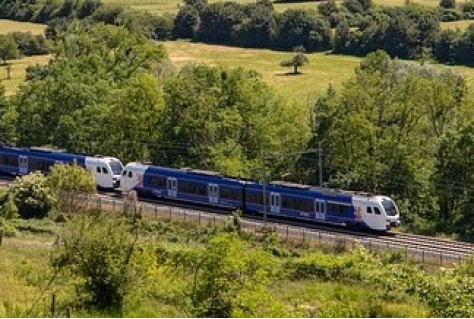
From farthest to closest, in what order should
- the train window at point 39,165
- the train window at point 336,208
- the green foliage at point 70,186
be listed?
the train window at point 39,165, the green foliage at point 70,186, the train window at point 336,208

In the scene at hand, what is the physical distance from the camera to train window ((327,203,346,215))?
49312 mm

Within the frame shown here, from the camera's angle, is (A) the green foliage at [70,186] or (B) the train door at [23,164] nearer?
(A) the green foliage at [70,186]

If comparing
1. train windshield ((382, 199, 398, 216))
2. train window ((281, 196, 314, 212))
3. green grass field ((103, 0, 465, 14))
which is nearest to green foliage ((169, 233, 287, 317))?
train windshield ((382, 199, 398, 216))

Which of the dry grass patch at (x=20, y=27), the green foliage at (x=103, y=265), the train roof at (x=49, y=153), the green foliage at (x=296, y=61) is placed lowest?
the train roof at (x=49, y=153)

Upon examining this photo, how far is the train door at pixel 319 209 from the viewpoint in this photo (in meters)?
50.2

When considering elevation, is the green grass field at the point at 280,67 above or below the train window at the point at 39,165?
above

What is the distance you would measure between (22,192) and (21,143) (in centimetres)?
2240

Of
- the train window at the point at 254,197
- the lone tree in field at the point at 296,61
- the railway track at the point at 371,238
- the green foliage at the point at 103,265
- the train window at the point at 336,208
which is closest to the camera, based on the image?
the green foliage at the point at 103,265

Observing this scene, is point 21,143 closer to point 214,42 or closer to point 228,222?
point 228,222

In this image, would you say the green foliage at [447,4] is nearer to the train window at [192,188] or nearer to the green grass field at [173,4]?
the green grass field at [173,4]

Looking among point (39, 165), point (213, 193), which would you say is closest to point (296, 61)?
point (39, 165)

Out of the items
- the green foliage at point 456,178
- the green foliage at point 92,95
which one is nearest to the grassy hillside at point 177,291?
the green foliage at point 456,178

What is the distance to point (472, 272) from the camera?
33500mm

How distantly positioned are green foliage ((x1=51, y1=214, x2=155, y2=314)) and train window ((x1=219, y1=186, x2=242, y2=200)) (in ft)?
84.7
